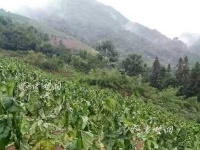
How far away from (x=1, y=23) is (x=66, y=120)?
78.9 m

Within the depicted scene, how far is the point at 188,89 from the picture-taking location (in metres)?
54.7

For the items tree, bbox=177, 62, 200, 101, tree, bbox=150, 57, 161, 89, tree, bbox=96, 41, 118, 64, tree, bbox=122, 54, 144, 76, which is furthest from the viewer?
tree, bbox=96, 41, 118, 64

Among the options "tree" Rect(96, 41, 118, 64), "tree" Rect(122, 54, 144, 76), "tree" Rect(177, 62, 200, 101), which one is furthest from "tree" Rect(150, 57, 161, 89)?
"tree" Rect(96, 41, 118, 64)

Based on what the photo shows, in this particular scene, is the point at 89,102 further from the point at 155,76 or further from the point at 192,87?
the point at 155,76

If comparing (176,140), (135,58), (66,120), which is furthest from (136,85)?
(66,120)

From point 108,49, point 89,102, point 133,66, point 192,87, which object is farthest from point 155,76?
point 89,102

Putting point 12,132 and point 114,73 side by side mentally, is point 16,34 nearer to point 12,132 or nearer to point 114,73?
point 114,73

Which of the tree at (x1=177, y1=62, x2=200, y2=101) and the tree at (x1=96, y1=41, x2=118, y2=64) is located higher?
the tree at (x1=96, y1=41, x2=118, y2=64)

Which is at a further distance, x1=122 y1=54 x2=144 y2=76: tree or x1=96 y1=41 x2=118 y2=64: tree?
x1=96 y1=41 x2=118 y2=64: tree

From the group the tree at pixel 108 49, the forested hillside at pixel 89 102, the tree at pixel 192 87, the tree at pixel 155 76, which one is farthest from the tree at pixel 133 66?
the tree at pixel 108 49

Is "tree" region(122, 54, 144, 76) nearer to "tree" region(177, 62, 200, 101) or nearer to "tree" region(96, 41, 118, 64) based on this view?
"tree" region(177, 62, 200, 101)

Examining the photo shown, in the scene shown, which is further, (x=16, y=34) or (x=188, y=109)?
(x=16, y=34)

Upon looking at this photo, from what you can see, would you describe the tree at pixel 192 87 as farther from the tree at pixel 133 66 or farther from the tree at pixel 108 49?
the tree at pixel 108 49

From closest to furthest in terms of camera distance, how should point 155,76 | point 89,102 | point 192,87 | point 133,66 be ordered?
point 89,102
point 192,87
point 155,76
point 133,66
